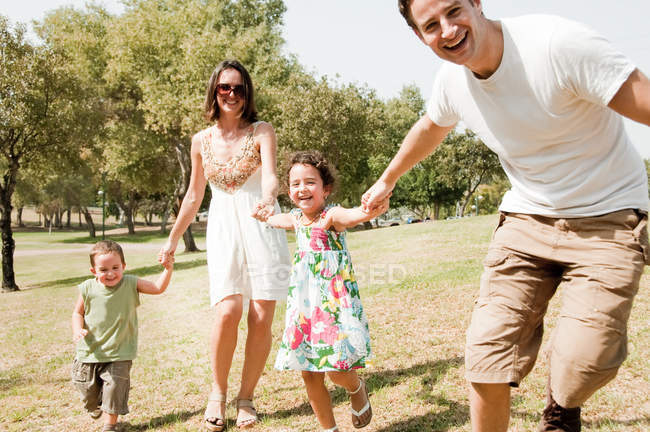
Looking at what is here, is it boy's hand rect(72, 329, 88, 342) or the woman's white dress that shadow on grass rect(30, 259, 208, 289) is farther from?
the woman's white dress

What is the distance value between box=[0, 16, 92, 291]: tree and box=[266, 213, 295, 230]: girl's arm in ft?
59.9

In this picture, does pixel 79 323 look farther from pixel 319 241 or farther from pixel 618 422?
pixel 618 422

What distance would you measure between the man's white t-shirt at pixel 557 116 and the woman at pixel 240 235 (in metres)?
2.10

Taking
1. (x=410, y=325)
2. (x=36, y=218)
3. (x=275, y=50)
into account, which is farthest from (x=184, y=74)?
(x=36, y=218)

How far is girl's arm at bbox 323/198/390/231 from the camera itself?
362 centimetres

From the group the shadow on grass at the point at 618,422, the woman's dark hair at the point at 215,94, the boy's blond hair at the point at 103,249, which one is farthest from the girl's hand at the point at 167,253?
the shadow on grass at the point at 618,422

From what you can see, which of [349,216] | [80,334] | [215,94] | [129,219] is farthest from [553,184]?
[129,219]

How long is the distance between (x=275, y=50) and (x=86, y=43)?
1067cm

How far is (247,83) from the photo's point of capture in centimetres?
453

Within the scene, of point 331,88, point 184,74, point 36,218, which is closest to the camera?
point 184,74

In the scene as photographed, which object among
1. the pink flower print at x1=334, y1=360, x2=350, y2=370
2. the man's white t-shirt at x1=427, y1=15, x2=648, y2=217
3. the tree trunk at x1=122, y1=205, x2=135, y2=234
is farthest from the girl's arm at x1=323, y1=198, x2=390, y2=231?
the tree trunk at x1=122, y1=205, x2=135, y2=234

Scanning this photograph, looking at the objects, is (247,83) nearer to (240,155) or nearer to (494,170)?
(240,155)

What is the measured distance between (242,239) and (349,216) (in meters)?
1.18

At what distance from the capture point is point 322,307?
3.78 metres
